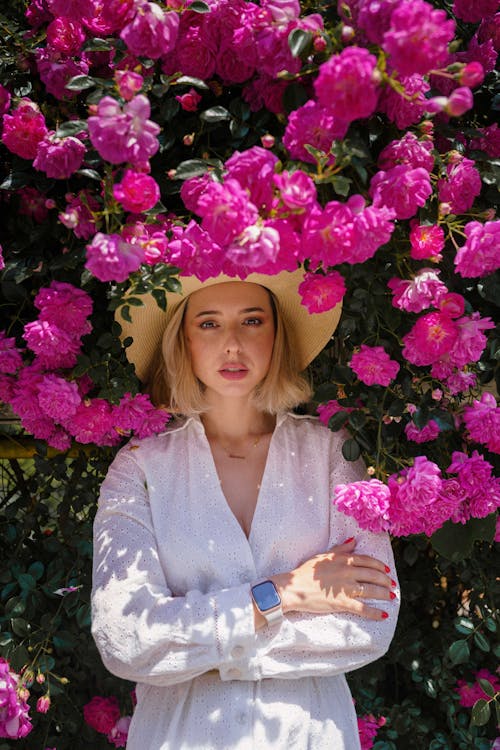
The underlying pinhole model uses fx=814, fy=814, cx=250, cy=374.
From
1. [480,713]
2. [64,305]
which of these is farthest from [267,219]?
[480,713]

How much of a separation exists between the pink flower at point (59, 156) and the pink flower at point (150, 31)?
0.27 meters

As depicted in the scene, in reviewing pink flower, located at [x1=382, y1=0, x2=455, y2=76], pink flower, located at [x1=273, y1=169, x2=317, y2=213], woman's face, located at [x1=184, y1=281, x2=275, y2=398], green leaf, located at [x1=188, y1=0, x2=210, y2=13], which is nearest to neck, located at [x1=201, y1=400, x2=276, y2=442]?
woman's face, located at [x1=184, y1=281, x2=275, y2=398]

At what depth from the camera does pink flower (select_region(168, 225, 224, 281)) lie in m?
1.52

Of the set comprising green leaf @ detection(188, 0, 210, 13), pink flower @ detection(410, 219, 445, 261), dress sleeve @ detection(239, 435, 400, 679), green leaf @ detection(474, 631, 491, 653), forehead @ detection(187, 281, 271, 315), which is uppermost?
green leaf @ detection(188, 0, 210, 13)

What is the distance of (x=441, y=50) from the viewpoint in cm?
126

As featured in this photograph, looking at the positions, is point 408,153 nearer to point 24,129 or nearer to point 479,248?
point 479,248

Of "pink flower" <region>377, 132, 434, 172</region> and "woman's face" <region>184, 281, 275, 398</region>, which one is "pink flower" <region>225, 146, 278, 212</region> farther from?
"woman's face" <region>184, 281, 275, 398</region>

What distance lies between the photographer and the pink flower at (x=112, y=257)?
144 centimetres

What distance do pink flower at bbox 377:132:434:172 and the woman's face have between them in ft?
1.89

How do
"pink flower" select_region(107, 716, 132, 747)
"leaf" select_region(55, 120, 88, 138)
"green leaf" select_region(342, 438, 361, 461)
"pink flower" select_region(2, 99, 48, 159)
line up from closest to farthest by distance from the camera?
"leaf" select_region(55, 120, 88, 138) → "pink flower" select_region(2, 99, 48, 159) → "green leaf" select_region(342, 438, 361, 461) → "pink flower" select_region(107, 716, 132, 747)

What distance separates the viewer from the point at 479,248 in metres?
1.58

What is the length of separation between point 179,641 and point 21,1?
151cm

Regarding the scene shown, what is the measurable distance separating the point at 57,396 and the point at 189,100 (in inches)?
28.2

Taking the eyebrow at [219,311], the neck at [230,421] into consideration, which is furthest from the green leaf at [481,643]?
the eyebrow at [219,311]
